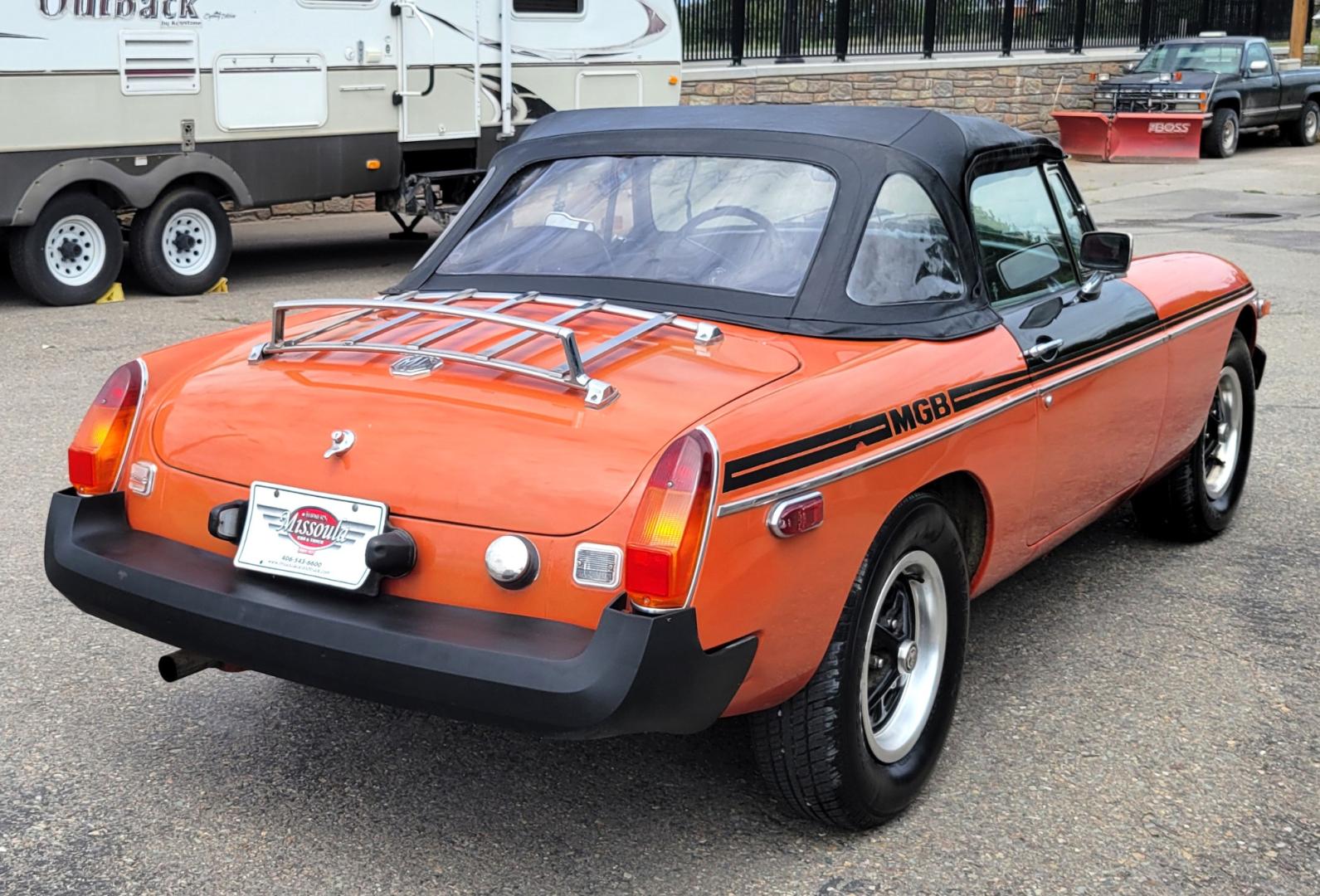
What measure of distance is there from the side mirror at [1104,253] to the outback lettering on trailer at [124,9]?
309 inches

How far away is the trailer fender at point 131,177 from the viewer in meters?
10.0

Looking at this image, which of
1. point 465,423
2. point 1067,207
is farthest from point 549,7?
point 465,423

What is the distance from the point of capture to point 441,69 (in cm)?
1212

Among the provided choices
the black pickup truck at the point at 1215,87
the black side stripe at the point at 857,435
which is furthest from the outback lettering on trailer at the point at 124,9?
the black pickup truck at the point at 1215,87

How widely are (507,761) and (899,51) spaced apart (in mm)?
21312

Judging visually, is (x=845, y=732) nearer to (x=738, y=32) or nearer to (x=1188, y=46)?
(x=738, y=32)

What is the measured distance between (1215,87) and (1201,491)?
19.6m

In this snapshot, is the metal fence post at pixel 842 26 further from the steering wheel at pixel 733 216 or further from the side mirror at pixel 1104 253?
the steering wheel at pixel 733 216

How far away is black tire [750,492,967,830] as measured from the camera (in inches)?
125

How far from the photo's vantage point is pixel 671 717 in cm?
283

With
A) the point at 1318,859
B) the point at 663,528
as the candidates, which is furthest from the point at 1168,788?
the point at 663,528

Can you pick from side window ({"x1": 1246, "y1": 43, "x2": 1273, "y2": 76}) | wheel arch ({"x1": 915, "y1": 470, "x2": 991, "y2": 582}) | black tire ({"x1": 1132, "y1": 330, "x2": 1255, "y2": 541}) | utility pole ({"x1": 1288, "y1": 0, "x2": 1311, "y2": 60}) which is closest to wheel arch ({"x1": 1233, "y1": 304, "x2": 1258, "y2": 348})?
black tire ({"x1": 1132, "y1": 330, "x2": 1255, "y2": 541})

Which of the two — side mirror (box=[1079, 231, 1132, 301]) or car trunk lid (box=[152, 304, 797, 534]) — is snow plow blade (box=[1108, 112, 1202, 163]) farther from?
car trunk lid (box=[152, 304, 797, 534])

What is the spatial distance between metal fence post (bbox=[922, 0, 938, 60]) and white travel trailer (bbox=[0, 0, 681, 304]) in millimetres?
11556
